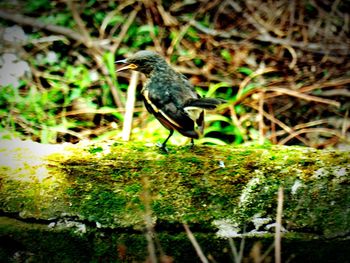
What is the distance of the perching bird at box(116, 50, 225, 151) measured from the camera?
9.25ft

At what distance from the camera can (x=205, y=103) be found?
109 inches

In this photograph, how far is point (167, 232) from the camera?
2.59m

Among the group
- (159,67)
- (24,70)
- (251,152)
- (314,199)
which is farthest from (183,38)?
(314,199)

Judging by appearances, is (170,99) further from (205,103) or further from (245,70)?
(245,70)

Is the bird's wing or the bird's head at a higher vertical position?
the bird's head

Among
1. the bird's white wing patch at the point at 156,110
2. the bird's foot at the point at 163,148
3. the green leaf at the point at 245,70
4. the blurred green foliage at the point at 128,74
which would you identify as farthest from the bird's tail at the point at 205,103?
the green leaf at the point at 245,70

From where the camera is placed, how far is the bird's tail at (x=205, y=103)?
2738 mm

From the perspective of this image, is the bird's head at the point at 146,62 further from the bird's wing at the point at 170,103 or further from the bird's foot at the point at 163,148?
the bird's foot at the point at 163,148

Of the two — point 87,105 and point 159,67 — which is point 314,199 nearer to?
point 159,67

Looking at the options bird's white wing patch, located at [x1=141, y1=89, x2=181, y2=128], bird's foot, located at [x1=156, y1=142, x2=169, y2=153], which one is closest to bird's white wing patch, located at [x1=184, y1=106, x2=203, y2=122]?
bird's white wing patch, located at [x1=141, y1=89, x2=181, y2=128]

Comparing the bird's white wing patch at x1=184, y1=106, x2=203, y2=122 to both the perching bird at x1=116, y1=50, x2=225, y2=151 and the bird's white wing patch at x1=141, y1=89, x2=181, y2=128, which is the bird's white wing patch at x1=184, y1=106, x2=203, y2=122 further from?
the bird's white wing patch at x1=141, y1=89, x2=181, y2=128

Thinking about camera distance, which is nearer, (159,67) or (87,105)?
(159,67)

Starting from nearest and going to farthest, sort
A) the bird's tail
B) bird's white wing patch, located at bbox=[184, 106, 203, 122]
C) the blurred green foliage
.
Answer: the bird's tail < bird's white wing patch, located at bbox=[184, 106, 203, 122] < the blurred green foliage

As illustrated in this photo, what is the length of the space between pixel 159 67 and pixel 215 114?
1195 mm
